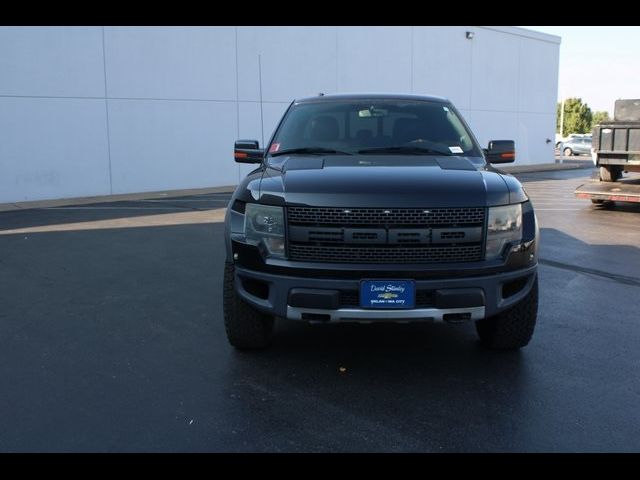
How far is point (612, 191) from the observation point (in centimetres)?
1129

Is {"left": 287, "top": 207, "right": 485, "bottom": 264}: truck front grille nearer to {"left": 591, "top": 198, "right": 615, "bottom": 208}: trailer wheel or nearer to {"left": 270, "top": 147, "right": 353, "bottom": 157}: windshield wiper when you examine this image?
{"left": 270, "top": 147, "right": 353, "bottom": 157}: windshield wiper

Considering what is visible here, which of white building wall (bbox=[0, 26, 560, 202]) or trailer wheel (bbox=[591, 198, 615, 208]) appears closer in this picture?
trailer wheel (bbox=[591, 198, 615, 208])

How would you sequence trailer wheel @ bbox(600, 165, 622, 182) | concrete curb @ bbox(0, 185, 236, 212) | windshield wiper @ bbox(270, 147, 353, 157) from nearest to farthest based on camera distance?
windshield wiper @ bbox(270, 147, 353, 157) < trailer wheel @ bbox(600, 165, 622, 182) < concrete curb @ bbox(0, 185, 236, 212)

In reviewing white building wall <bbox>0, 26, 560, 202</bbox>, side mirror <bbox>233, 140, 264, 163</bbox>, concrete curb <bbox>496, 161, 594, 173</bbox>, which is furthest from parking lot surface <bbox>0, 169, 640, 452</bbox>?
concrete curb <bbox>496, 161, 594, 173</bbox>

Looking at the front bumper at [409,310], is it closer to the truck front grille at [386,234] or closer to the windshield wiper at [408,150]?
the truck front grille at [386,234]

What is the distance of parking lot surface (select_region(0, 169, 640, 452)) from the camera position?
3.04 m

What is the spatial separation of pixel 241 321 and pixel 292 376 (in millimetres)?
517

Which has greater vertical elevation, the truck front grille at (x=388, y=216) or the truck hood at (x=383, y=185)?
the truck hood at (x=383, y=185)

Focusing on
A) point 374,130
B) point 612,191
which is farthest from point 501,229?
point 612,191

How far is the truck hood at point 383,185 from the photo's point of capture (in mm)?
3465

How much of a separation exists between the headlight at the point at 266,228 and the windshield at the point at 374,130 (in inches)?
41.7

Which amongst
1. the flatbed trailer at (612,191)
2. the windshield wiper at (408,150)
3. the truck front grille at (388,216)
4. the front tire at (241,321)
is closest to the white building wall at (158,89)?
the flatbed trailer at (612,191)

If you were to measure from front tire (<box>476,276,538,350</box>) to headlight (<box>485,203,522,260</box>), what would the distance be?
44 centimetres

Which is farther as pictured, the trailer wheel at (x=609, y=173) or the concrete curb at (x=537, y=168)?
the concrete curb at (x=537, y=168)
